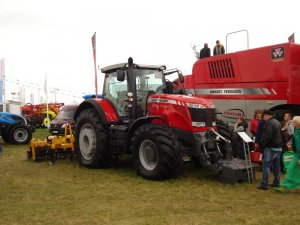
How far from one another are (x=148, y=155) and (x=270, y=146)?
2357mm

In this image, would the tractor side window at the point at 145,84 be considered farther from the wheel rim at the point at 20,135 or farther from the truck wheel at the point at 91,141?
the wheel rim at the point at 20,135

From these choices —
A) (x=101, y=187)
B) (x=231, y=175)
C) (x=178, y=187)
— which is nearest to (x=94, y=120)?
(x=101, y=187)

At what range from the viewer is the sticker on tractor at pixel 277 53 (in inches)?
354

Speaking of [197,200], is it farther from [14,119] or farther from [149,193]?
[14,119]

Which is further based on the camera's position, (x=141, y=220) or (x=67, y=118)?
(x=67, y=118)

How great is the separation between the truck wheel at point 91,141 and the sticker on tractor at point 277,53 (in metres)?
4.21

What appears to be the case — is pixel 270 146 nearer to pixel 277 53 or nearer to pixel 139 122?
pixel 139 122

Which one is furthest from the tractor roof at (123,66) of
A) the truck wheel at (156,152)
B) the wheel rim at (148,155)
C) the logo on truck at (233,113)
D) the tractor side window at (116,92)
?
the logo on truck at (233,113)

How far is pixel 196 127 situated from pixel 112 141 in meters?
2.12

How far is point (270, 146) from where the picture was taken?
6.91m

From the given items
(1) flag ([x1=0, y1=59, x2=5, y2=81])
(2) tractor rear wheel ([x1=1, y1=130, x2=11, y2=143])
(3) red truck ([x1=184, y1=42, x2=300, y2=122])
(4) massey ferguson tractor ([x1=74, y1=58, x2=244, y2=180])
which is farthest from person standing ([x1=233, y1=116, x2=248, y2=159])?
(1) flag ([x1=0, y1=59, x2=5, y2=81])

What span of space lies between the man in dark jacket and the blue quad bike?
11.2 m

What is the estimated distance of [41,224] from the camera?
5.05 meters

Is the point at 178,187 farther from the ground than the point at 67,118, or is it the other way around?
the point at 67,118
